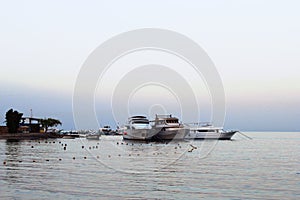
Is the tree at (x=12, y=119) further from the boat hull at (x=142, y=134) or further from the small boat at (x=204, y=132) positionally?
the small boat at (x=204, y=132)

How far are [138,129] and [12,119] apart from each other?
180 feet

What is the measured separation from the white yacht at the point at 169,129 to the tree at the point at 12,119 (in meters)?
57.3

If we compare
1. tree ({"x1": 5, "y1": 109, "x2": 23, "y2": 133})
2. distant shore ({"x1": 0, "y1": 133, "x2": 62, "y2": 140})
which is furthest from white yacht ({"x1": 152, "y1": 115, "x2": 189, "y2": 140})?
tree ({"x1": 5, "y1": 109, "x2": 23, "y2": 133})

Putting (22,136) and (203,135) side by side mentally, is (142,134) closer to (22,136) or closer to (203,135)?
(203,135)

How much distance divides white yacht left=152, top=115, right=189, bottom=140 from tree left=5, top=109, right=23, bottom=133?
57322 mm

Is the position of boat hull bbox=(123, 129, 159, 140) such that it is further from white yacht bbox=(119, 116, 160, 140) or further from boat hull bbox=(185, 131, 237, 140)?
boat hull bbox=(185, 131, 237, 140)

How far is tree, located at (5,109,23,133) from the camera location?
140125 millimetres

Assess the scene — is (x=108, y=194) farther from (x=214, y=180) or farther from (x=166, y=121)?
(x=166, y=121)

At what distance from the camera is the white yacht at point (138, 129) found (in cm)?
11200

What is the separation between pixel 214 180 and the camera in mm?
28344

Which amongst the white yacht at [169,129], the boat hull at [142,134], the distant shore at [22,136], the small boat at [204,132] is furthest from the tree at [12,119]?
the small boat at [204,132]

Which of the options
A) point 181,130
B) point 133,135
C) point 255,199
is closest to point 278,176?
point 255,199

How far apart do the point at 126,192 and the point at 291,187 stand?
1115 cm

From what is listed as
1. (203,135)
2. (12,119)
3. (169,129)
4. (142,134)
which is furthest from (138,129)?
(12,119)
